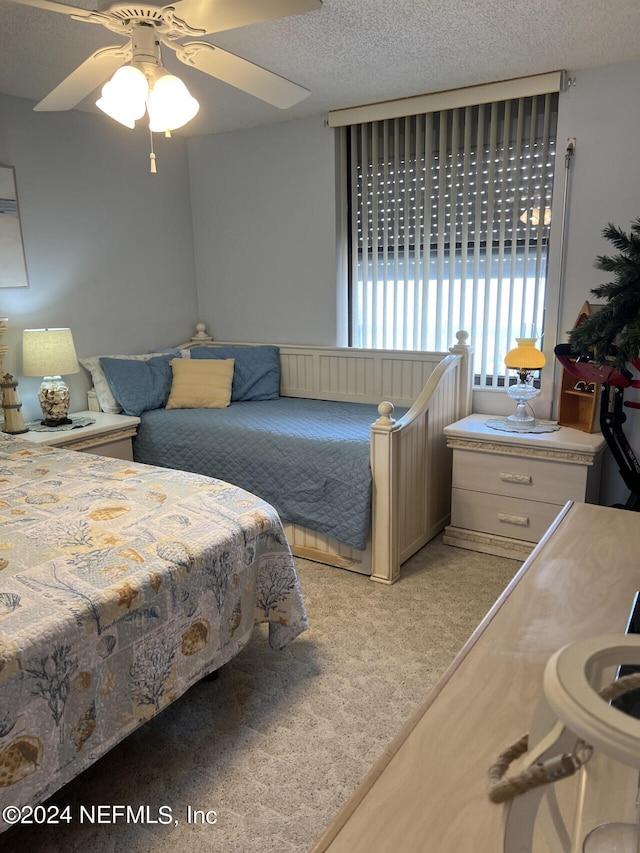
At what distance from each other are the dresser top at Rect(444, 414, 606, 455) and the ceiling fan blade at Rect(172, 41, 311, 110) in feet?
5.65

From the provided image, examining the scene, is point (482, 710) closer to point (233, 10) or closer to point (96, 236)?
point (233, 10)

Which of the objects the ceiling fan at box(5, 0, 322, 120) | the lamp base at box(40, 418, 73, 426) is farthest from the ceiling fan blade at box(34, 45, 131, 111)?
the lamp base at box(40, 418, 73, 426)

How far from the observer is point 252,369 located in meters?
3.98

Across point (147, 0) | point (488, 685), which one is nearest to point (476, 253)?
point (147, 0)

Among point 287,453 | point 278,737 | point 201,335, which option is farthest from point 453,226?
point 278,737

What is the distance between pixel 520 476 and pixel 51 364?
2481 millimetres

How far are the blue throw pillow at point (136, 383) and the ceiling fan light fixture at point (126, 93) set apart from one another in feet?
6.76

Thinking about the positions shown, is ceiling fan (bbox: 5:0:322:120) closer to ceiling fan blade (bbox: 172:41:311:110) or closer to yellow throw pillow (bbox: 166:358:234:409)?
ceiling fan blade (bbox: 172:41:311:110)

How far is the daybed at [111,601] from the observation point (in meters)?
1.28

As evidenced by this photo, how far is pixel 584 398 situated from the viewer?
313cm

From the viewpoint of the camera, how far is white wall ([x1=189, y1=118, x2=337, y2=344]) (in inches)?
152

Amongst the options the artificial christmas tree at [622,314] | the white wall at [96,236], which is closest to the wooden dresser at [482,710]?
the artificial christmas tree at [622,314]

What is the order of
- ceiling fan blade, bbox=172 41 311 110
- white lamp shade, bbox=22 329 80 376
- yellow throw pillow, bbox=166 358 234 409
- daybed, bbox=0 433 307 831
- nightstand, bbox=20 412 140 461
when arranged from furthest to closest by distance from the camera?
1. yellow throw pillow, bbox=166 358 234 409
2. white lamp shade, bbox=22 329 80 376
3. nightstand, bbox=20 412 140 461
4. ceiling fan blade, bbox=172 41 311 110
5. daybed, bbox=0 433 307 831

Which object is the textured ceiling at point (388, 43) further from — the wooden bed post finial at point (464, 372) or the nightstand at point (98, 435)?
the nightstand at point (98, 435)
